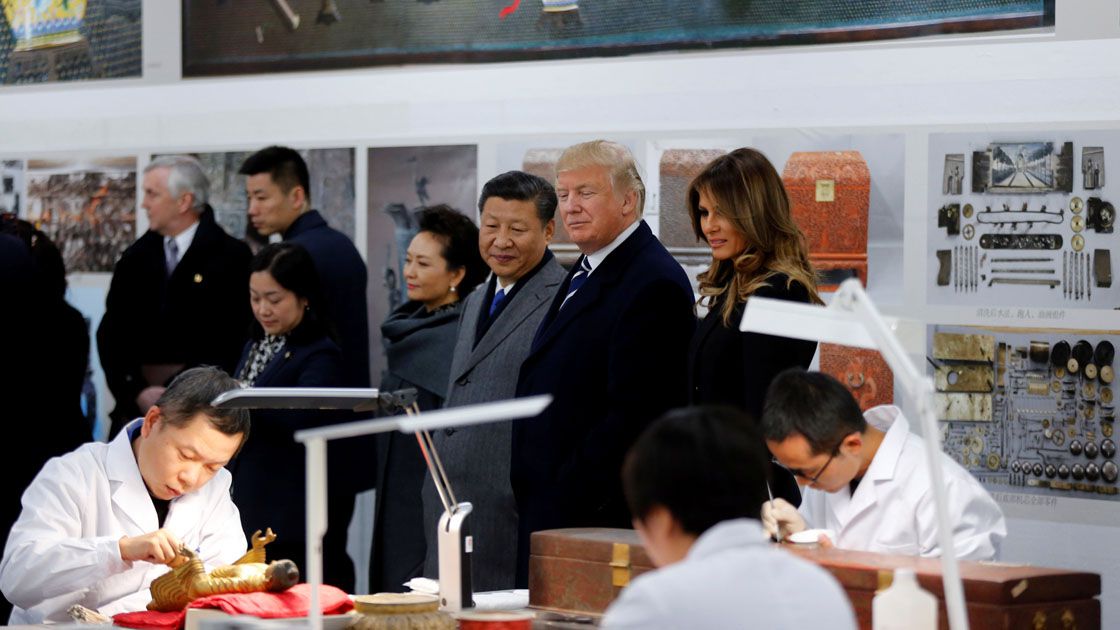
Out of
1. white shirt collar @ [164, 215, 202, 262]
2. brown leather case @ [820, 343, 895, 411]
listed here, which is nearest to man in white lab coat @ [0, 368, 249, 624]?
brown leather case @ [820, 343, 895, 411]

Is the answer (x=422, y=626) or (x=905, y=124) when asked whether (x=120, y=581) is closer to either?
(x=422, y=626)

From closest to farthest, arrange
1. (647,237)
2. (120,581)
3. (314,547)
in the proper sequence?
(314,547)
(120,581)
(647,237)

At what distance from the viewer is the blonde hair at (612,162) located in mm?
4496

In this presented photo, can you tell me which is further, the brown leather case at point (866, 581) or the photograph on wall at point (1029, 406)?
the photograph on wall at point (1029, 406)

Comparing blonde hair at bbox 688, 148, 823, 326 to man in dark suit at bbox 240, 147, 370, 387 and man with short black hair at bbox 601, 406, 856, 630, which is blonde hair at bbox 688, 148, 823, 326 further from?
man in dark suit at bbox 240, 147, 370, 387

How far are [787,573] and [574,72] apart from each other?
3529 millimetres

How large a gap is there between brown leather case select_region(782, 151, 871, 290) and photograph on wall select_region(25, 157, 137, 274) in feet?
9.58

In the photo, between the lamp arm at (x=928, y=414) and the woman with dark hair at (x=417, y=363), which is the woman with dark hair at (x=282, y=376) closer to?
the woman with dark hair at (x=417, y=363)

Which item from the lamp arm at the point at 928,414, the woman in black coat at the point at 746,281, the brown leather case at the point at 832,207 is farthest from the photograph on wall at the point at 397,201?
the lamp arm at the point at 928,414

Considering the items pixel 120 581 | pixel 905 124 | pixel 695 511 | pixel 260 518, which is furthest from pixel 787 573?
pixel 260 518

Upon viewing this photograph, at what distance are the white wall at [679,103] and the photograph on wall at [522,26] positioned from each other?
0.05 m

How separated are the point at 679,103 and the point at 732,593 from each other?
3342mm

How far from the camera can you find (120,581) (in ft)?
12.3

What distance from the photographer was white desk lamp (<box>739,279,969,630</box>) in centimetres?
250
